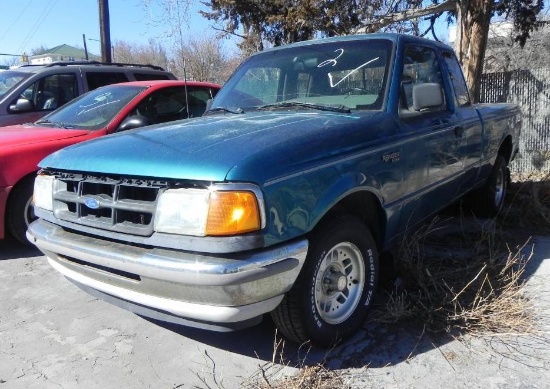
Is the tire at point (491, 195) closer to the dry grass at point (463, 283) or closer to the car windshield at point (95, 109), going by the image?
the dry grass at point (463, 283)

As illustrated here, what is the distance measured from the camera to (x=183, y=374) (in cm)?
282

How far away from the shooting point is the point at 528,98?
11.2 metres

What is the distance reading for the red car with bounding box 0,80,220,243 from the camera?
15.3ft

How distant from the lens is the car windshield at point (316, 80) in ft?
11.7

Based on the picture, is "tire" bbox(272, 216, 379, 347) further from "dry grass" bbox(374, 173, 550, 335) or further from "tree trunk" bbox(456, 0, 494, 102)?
"tree trunk" bbox(456, 0, 494, 102)

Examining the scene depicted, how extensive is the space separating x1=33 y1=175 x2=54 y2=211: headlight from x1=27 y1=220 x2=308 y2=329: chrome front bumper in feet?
1.58

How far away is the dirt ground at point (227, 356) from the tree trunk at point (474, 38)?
24.1 feet

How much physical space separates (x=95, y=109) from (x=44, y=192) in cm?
285

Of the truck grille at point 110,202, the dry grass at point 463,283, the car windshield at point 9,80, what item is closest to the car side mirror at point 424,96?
the dry grass at point 463,283

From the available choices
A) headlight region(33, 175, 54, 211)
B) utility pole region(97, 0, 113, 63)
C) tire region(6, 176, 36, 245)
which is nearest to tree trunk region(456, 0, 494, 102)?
tire region(6, 176, 36, 245)

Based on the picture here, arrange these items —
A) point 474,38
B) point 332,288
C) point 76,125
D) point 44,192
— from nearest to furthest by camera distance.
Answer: point 332,288 → point 44,192 → point 76,125 → point 474,38

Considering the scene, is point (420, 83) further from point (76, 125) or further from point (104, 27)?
point (104, 27)

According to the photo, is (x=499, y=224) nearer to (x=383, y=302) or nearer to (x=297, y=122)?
(x=383, y=302)

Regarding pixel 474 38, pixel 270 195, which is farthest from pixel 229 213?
pixel 474 38
